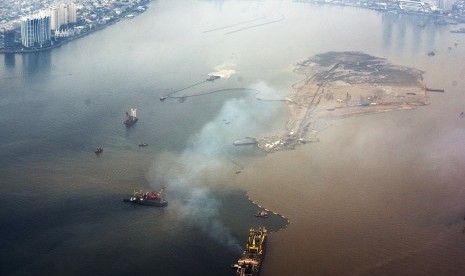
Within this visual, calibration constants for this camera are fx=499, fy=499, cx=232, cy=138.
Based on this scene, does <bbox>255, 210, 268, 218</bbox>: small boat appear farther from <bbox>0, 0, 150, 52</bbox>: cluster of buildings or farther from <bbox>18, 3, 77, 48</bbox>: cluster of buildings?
<bbox>18, 3, 77, 48</bbox>: cluster of buildings

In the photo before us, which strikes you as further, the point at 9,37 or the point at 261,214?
the point at 9,37

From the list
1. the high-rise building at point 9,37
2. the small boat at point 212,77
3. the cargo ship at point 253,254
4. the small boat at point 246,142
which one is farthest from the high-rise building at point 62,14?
the cargo ship at point 253,254

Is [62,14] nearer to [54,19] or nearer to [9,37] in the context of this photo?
[54,19]

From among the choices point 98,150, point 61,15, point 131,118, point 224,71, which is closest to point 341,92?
point 224,71

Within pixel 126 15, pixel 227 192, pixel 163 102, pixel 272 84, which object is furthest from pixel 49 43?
pixel 227 192

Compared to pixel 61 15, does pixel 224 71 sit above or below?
below

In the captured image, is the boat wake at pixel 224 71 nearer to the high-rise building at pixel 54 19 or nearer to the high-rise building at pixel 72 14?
the high-rise building at pixel 54 19
